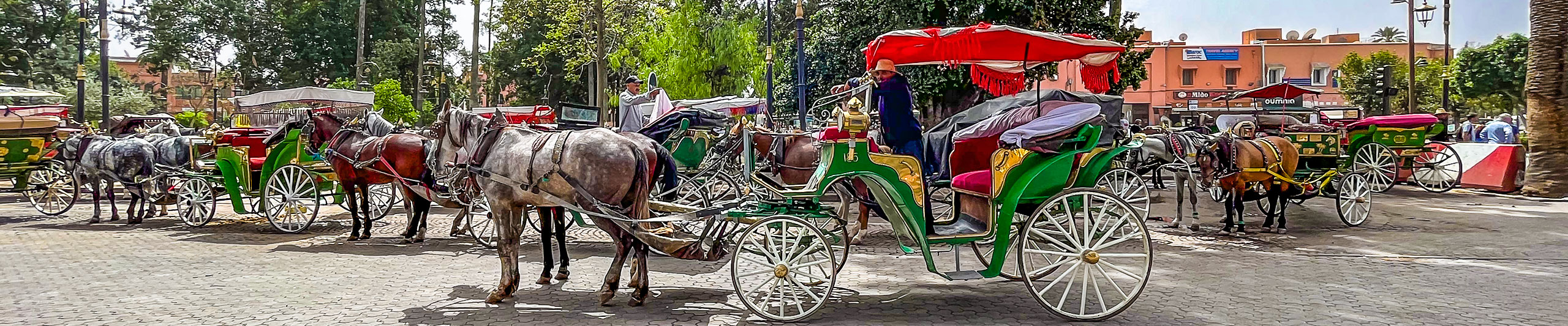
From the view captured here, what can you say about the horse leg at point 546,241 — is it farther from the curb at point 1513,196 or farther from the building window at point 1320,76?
the building window at point 1320,76

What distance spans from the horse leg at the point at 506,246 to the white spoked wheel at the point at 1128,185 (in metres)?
8.02

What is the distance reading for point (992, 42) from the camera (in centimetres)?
852

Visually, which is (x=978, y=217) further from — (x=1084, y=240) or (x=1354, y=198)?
(x=1354, y=198)

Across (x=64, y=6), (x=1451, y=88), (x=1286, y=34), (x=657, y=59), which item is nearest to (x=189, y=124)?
(x=64, y=6)

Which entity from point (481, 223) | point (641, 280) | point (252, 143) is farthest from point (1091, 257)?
point (252, 143)

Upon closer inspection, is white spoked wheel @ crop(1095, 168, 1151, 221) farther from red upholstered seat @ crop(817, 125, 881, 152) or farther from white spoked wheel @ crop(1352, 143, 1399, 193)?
red upholstered seat @ crop(817, 125, 881, 152)

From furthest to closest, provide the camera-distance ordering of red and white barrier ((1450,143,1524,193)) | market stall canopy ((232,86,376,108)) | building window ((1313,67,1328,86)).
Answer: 1. building window ((1313,67,1328,86))
2. market stall canopy ((232,86,376,108))
3. red and white barrier ((1450,143,1524,193))

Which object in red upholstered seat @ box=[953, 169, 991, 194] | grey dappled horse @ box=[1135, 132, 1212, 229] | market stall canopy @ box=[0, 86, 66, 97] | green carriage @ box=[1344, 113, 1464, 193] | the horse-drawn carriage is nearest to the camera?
red upholstered seat @ box=[953, 169, 991, 194]

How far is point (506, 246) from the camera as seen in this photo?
7152 millimetres

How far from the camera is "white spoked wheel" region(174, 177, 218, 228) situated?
12609mm

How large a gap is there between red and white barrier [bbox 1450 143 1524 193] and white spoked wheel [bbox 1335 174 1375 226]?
6.51 meters

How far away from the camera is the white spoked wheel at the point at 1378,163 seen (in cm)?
1583

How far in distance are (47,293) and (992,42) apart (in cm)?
Answer: 773

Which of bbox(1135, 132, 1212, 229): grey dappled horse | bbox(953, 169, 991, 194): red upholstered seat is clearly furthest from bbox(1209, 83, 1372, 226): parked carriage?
bbox(953, 169, 991, 194): red upholstered seat
